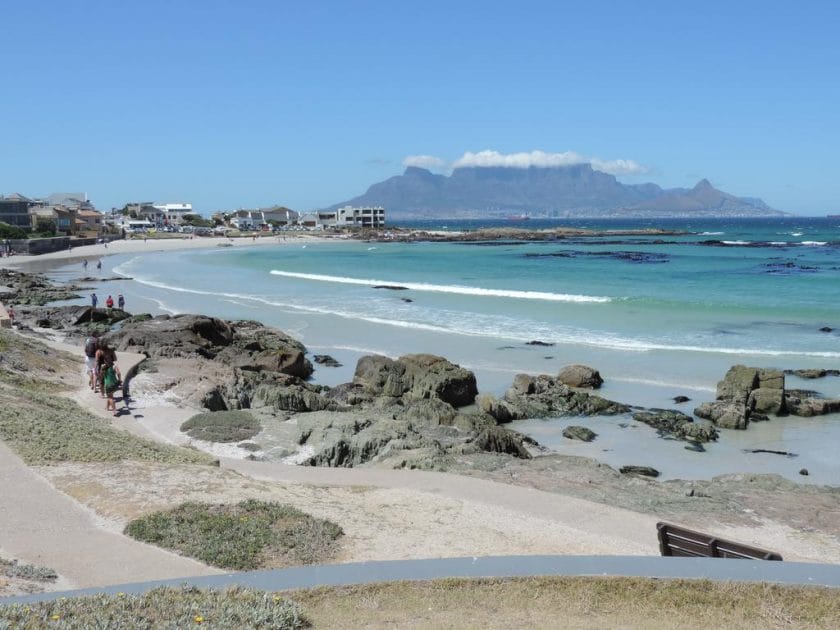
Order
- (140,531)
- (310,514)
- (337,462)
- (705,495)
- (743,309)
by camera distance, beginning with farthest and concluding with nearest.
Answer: (743,309) → (337,462) → (705,495) → (310,514) → (140,531)

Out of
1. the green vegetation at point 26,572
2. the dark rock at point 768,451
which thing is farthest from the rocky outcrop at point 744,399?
Result: the green vegetation at point 26,572

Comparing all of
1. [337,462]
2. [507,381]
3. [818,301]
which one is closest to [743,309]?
[818,301]

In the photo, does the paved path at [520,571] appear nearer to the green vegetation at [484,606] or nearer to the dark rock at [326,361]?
the green vegetation at [484,606]

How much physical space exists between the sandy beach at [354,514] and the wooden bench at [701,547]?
2.59 feet

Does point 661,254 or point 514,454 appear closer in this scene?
point 514,454

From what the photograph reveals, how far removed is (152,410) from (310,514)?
787cm

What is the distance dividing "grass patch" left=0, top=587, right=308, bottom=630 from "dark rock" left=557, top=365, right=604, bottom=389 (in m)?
15.4

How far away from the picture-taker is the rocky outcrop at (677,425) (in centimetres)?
1585

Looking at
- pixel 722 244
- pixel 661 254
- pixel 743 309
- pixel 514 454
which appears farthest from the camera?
pixel 722 244

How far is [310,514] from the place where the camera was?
8.85 meters

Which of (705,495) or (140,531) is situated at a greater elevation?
(140,531)

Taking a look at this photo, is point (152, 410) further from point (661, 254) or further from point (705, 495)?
point (661, 254)

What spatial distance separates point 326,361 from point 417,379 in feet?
18.0

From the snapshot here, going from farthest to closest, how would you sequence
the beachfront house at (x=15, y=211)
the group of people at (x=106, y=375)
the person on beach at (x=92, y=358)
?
the beachfront house at (x=15, y=211), the person on beach at (x=92, y=358), the group of people at (x=106, y=375)
